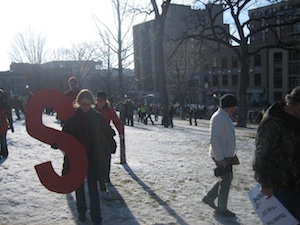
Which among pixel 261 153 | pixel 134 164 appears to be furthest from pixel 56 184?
pixel 134 164

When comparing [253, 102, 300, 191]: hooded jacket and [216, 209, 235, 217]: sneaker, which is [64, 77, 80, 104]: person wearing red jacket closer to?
[216, 209, 235, 217]: sneaker

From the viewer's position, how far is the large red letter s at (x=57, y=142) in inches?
173

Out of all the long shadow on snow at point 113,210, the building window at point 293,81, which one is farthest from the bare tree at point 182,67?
the long shadow on snow at point 113,210

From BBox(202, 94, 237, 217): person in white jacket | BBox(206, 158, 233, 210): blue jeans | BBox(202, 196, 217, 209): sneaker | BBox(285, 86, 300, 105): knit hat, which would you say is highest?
BBox(285, 86, 300, 105): knit hat

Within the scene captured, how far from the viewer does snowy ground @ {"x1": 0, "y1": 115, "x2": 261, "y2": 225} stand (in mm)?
4766

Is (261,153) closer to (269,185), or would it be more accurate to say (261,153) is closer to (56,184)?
(269,185)

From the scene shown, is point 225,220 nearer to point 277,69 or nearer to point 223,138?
point 223,138

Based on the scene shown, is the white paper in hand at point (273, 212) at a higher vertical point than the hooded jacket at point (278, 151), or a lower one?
lower

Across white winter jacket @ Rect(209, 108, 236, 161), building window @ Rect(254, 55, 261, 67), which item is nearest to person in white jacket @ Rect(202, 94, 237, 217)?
white winter jacket @ Rect(209, 108, 236, 161)

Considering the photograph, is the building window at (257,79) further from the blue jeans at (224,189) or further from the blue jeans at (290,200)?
the blue jeans at (290,200)

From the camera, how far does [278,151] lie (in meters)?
3.10

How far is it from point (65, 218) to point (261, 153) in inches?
115

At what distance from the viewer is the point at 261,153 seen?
315cm

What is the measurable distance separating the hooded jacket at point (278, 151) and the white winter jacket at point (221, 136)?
123cm
